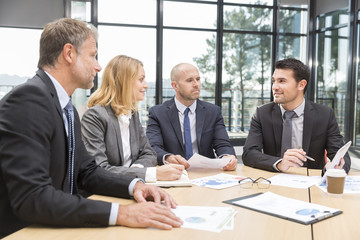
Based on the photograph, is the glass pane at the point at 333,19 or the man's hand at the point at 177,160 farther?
the glass pane at the point at 333,19

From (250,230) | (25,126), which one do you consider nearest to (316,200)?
(250,230)

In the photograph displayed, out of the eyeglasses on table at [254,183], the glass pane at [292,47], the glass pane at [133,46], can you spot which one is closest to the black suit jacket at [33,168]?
the eyeglasses on table at [254,183]

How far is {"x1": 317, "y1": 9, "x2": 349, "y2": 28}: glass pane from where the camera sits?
6.58 m

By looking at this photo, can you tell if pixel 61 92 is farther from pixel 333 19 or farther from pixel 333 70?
pixel 333 19

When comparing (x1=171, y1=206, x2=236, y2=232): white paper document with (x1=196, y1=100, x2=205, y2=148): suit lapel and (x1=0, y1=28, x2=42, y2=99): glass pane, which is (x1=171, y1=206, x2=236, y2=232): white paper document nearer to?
(x1=196, y1=100, x2=205, y2=148): suit lapel

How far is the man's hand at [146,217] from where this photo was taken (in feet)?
3.72

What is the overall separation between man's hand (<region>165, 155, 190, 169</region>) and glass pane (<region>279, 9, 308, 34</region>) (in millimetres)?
5848

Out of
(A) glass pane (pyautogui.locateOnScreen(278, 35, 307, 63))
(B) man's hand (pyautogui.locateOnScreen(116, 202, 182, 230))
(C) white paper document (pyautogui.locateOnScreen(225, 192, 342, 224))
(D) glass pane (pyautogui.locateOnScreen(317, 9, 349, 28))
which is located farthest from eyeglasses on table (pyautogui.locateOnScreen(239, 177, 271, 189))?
(A) glass pane (pyautogui.locateOnScreen(278, 35, 307, 63))

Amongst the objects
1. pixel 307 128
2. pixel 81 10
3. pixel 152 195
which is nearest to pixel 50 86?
pixel 152 195

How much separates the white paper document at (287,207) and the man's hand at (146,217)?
0.38 m

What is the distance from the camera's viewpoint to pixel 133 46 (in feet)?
22.2

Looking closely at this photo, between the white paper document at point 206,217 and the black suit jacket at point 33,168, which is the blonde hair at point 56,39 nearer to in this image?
the black suit jacket at point 33,168

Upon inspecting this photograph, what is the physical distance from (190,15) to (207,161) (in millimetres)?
5457

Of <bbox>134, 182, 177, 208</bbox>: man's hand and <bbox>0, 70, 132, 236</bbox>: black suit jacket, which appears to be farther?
<bbox>134, 182, 177, 208</bbox>: man's hand
